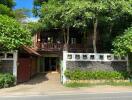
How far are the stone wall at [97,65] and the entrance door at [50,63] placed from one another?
16.2 m

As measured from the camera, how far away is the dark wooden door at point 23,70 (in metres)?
29.1

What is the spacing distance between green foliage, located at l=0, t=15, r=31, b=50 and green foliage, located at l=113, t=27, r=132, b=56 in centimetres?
753

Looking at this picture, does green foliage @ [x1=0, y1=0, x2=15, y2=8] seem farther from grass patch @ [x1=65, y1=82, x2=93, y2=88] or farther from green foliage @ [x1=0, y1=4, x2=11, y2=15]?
grass patch @ [x1=65, y1=82, x2=93, y2=88]

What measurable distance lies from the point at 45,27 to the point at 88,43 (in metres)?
5.96

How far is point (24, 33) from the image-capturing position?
25766 mm

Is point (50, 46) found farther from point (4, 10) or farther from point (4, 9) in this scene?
point (4, 9)

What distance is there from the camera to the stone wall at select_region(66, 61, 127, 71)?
27.8 m

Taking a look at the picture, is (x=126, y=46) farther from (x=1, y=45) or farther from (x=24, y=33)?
(x=1, y=45)

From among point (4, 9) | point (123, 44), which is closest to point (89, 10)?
point (123, 44)

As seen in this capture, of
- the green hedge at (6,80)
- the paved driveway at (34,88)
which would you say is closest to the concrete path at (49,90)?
the paved driveway at (34,88)

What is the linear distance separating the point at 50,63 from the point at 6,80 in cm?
1884

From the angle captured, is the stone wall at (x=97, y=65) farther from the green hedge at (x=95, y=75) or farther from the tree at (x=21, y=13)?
the tree at (x=21, y=13)

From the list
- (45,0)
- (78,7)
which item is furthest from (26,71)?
(45,0)

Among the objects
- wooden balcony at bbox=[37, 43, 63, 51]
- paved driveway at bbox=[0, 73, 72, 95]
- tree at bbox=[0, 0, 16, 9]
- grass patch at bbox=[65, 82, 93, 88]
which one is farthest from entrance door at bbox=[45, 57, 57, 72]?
grass patch at bbox=[65, 82, 93, 88]
